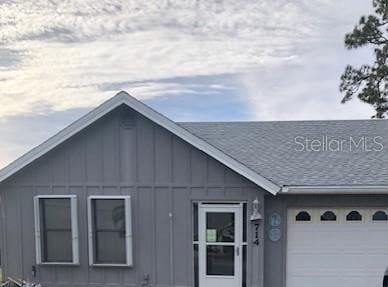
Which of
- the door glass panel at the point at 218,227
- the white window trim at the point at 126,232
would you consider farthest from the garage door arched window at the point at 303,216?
the white window trim at the point at 126,232

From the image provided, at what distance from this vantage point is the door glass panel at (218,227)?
9.29 m

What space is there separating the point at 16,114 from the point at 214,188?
7704 mm

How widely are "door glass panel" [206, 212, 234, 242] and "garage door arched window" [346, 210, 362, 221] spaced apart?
264 centimetres

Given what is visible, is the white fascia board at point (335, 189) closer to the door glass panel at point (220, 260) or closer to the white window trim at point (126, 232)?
the door glass panel at point (220, 260)

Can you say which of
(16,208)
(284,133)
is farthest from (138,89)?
(16,208)

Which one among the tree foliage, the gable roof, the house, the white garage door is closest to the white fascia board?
the house

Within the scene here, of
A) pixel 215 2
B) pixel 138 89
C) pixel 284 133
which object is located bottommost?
pixel 284 133

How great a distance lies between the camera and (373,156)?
10492 millimetres

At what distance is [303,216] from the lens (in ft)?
31.4

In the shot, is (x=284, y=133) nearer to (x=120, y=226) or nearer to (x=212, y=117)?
(x=212, y=117)

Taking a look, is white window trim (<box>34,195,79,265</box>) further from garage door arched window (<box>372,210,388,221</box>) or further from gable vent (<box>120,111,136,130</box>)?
garage door arched window (<box>372,210,388,221</box>)

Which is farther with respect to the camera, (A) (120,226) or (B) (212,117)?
(B) (212,117)

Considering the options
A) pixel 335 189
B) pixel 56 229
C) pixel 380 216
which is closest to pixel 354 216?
pixel 380 216

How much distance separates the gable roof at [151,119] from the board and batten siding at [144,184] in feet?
0.91
